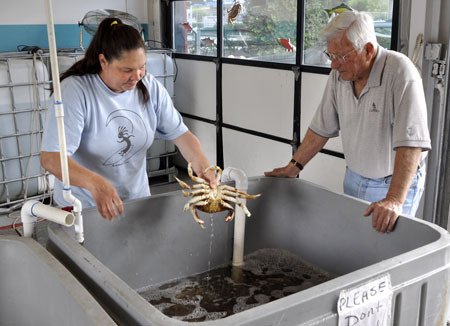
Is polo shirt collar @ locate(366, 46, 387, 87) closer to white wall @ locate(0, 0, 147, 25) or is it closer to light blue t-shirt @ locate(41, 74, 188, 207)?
light blue t-shirt @ locate(41, 74, 188, 207)

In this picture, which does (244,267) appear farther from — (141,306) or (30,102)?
(30,102)

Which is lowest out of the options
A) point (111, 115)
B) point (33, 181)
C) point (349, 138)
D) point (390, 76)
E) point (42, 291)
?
point (33, 181)

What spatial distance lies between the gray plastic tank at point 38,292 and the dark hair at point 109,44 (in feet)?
2.26

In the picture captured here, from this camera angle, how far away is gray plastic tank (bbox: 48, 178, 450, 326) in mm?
1054

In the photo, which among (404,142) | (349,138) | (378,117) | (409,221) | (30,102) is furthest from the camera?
(30,102)

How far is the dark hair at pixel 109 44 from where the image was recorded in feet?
5.63

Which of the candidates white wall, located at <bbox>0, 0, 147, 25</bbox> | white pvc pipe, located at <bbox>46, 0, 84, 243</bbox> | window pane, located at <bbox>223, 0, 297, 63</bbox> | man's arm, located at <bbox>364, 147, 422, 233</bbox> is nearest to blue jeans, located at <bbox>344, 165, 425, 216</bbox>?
man's arm, located at <bbox>364, 147, 422, 233</bbox>

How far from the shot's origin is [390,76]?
1881 millimetres

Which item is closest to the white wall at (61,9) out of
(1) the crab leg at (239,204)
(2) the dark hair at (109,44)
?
(2) the dark hair at (109,44)

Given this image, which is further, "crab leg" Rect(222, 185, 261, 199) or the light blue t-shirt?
"crab leg" Rect(222, 185, 261, 199)

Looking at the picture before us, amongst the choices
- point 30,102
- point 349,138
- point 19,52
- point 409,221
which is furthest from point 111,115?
point 19,52

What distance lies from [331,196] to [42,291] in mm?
1013

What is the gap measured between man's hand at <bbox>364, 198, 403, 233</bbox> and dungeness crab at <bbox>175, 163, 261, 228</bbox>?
0.42m

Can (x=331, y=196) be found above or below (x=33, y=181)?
above
